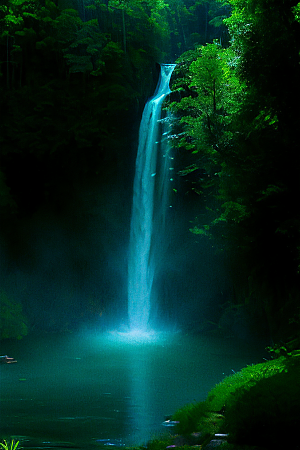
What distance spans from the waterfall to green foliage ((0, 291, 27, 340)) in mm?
4271

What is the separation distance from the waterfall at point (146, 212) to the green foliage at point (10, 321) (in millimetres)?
4271

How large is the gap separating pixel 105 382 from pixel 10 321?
7.17m

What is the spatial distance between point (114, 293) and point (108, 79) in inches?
320

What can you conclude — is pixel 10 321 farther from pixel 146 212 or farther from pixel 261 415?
pixel 261 415

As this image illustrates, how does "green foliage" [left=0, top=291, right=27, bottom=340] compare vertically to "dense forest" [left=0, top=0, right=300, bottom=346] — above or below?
below

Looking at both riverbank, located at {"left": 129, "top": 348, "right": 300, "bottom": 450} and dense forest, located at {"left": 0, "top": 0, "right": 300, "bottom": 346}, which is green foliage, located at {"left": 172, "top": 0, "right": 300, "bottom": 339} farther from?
riverbank, located at {"left": 129, "top": 348, "right": 300, "bottom": 450}

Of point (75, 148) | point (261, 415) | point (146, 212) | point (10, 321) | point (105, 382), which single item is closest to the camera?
point (261, 415)

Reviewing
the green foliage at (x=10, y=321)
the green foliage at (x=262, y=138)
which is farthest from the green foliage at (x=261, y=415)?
the green foliage at (x=10, y=321)

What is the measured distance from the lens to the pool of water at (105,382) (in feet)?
27.7

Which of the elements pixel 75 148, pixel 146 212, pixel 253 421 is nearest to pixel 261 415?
pixel 253 421

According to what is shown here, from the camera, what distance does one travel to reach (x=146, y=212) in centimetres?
2208

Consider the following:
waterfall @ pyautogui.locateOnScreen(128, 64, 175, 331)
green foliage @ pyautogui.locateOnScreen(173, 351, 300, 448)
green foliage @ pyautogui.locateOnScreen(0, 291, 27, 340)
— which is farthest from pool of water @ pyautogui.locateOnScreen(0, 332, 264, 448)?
waterfall @ pyautogui.locateOnScreen(128, 64, 175, 331)

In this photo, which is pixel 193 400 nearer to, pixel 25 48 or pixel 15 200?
pixel 15 200

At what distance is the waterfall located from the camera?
854 inches
